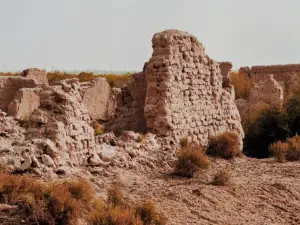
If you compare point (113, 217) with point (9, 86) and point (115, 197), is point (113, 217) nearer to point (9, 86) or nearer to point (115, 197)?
point (115, 197)

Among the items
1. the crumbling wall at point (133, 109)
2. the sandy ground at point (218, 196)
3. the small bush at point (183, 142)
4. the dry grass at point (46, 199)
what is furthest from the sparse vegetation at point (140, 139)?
the dry grass at point (46, 199)

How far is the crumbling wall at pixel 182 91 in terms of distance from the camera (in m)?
13.7

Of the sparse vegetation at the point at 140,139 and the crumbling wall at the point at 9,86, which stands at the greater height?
the crumbling wall at the point at 9,86

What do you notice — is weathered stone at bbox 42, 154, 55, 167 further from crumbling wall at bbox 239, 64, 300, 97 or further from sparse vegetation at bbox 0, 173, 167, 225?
crumbling wall at bbox 239, 64, 300, 97

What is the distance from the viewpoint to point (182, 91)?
14391 millimetres

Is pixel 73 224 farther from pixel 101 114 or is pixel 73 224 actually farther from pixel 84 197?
pixel 101 114

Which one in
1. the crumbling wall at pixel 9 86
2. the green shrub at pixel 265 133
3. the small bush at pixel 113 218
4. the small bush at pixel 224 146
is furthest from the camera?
the crumbling wall at pixel 9 86

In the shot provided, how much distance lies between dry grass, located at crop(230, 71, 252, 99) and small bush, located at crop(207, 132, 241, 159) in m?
17.7

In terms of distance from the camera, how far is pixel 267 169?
14.1m

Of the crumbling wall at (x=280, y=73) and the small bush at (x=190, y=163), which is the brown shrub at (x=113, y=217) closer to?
the small bush at (x=190, y=163)

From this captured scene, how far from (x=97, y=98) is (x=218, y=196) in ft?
49.7

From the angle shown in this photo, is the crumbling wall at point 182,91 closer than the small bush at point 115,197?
No

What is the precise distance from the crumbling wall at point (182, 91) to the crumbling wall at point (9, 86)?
10.2m

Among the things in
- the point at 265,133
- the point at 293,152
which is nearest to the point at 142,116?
the point at 293,152
